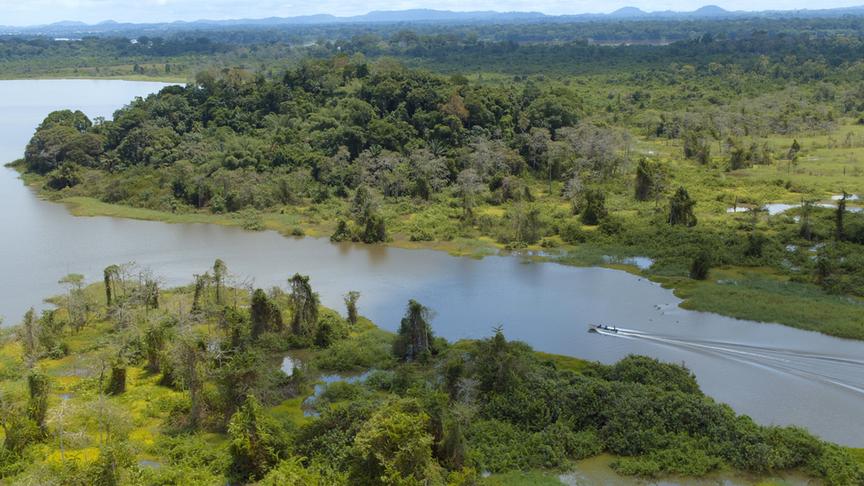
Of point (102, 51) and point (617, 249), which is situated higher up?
point (102, 51)

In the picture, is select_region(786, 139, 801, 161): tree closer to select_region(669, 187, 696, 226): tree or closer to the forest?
the forest

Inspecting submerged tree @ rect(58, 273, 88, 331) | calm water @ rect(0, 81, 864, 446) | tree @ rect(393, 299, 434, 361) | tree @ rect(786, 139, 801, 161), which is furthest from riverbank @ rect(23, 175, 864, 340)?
tree @ rect(786, 139, 801, 161)

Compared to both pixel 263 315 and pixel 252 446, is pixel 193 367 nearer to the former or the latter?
pixel 252 446

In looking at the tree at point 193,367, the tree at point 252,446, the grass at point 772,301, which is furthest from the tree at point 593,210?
the tree at point 252,446

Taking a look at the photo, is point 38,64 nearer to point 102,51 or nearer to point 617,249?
point 102,51

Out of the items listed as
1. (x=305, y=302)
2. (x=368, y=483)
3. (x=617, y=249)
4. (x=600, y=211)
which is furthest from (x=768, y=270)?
(x=368, y=483)

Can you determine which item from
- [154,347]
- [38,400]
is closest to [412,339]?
[154,347]

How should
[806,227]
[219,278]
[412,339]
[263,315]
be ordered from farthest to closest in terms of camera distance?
[806,227] → [219,278] → [263,315] → [412,339]
